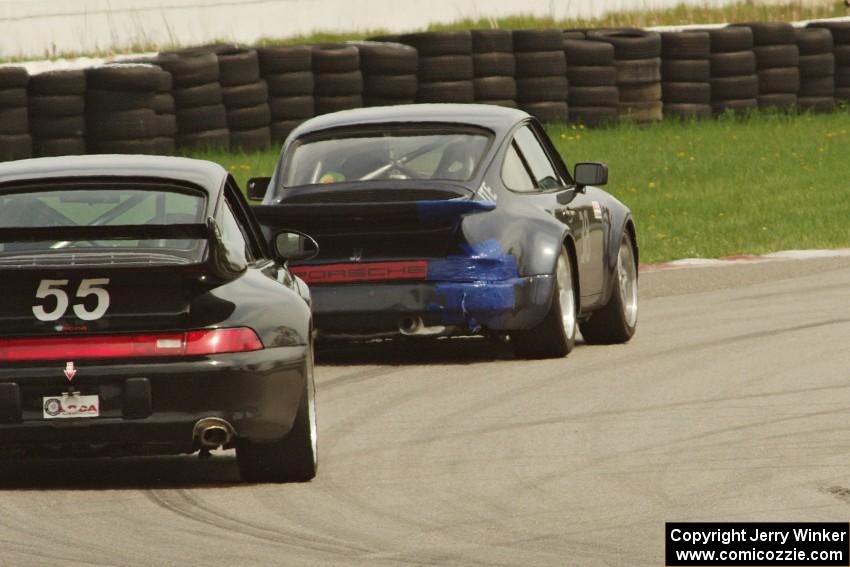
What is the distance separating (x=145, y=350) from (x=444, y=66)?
1887 cm

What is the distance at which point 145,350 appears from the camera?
8.05 meters

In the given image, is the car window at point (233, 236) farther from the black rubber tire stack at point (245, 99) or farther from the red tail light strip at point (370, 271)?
the black rubber tire stack at point (245, 99)

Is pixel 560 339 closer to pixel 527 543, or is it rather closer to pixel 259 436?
pixel 259 436

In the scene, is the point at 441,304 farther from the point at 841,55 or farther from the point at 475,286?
the point at 841,55

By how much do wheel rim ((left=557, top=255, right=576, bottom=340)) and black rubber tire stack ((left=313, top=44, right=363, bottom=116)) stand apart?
13.4m

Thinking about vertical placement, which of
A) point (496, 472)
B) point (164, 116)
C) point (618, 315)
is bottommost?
point (164, 116)

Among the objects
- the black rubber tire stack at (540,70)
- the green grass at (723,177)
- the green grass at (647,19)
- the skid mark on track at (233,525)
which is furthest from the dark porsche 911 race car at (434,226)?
the green grass at (647,19)

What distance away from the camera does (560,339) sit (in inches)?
488

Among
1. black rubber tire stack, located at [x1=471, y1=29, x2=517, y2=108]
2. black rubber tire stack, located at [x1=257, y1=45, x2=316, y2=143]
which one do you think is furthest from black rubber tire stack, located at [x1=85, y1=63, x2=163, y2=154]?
black rubber tire stack, located at [x1=471, y1=29, x2=517, y2=108]

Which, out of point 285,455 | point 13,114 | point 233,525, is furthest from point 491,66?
point 233,525

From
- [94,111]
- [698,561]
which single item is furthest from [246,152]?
[698,561]

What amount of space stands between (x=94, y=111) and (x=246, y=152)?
249 centimetres

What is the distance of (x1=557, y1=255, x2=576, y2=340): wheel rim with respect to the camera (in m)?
12.5

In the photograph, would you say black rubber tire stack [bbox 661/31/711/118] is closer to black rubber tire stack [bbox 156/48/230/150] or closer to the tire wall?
the tire wall
